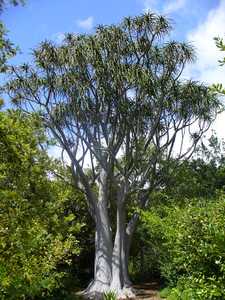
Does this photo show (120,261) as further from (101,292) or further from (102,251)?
(101,292)

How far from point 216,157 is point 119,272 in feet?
25.2

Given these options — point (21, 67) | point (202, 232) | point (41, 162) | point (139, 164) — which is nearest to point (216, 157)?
point (139, 164)

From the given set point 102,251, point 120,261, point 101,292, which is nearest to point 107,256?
point 102,251

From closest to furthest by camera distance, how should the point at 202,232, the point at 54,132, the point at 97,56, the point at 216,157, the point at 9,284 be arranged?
1. the point at 9,284
2. the point at 202,232
3. the point at 97,56
4. the point at 54,132
5. the point at 216,157

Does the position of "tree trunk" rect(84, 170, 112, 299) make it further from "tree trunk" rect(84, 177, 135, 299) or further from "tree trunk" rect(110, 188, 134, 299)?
"tree trunk" rect(110, 188, 134, 299)

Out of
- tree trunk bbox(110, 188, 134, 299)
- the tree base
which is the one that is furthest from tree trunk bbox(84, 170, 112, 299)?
tree trunk bbox(110, 188, 134, 299)

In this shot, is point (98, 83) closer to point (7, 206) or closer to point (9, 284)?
point (7, 206)

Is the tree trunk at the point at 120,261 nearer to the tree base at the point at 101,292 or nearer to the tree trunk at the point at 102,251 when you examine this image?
the tree base at the point at 101,292

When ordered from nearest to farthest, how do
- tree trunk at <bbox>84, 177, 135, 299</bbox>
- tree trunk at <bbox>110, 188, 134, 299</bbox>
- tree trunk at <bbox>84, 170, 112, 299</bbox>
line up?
tree trunk at <bbox>110, 188, 134, 299</bbox> → tree trunk at <bbox>84, 177, 135, 299</bbox> → tree trunk at <bbox>84, 170, 112, 299</bbox>

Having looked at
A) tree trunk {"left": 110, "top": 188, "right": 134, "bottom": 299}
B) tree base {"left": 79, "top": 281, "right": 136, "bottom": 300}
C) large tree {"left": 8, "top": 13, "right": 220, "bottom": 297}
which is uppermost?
large tree {"left": 8, "top": 13, "right": 220, "bottom": 297}

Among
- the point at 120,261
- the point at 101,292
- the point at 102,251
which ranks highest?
the point at 102,251

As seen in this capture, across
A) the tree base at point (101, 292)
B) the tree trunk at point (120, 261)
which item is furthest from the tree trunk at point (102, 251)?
the tree trunk at point (120, 261)

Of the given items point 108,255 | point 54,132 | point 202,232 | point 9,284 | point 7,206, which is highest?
point 54,132

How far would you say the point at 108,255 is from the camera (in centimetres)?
2052
